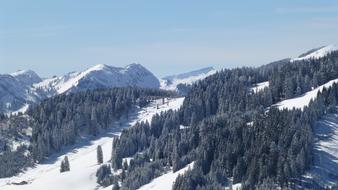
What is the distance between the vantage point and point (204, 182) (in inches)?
7249

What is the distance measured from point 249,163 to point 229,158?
28.6 ft

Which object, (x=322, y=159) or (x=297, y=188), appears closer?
(x=297, y=188)

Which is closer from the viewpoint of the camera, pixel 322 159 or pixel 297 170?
pixel 297 170

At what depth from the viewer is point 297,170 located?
594ft

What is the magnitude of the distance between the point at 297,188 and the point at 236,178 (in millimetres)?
19611

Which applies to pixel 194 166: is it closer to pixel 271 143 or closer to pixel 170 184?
pixel 170 184

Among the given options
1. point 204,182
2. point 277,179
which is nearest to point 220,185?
point 204,182

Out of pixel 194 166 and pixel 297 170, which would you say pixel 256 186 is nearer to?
pixel 297 170

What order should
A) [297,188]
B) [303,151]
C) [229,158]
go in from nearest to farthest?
[297,188] < [303,151] < [229,158]

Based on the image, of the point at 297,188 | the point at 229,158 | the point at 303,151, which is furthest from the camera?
the point at 229,158

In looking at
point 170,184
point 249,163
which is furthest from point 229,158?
point 170,184

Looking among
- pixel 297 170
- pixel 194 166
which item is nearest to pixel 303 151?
pixel 297 170

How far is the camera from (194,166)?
195375mm

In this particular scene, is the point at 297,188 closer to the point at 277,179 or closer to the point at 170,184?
the point at 277,179
